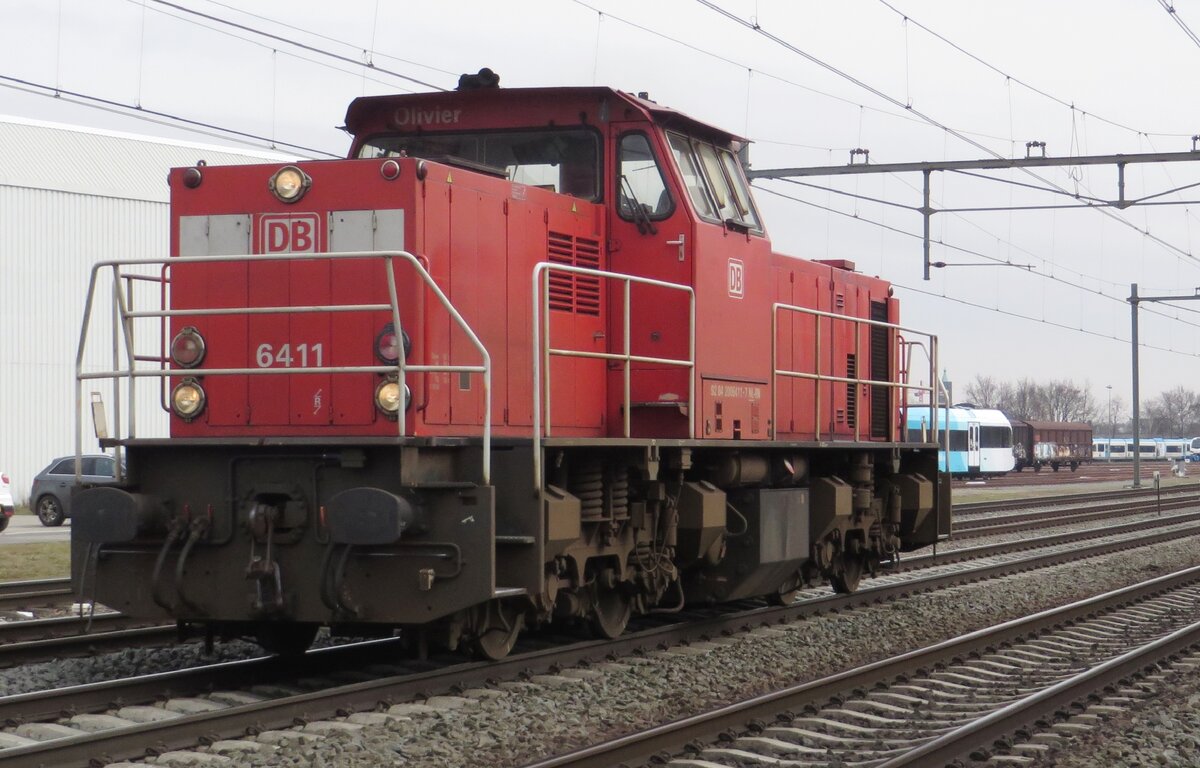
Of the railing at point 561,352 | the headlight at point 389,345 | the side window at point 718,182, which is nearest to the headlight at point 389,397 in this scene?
the headlight at point 389,345

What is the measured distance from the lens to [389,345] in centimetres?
719

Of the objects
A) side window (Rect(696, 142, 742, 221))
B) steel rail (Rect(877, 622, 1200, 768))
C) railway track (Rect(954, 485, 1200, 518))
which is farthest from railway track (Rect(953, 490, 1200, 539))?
side window (Rect(696, 142, 742, 221))

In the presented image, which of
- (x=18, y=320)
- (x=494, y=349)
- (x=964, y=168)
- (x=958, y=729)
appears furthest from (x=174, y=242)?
(x=18, y=320)

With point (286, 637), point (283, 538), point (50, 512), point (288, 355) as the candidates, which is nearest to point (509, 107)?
point (288, 355)

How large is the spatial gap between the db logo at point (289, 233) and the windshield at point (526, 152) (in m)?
1.16

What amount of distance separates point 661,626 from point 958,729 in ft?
11.0

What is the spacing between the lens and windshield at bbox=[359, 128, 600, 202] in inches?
337

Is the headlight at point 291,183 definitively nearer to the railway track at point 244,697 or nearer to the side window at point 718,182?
the railway track at point 244,697

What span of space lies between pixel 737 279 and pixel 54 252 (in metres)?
26.0

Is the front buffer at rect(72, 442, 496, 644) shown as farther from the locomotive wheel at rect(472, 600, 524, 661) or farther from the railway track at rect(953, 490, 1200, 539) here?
the railway track at rect(953, 490, 1200, 539)

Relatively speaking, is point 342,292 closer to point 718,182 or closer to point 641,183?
point 641,183

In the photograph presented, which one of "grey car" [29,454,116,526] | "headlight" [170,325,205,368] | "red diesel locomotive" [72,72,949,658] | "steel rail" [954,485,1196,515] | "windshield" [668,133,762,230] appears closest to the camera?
"red diesel locomotive" [72,72,949,658]

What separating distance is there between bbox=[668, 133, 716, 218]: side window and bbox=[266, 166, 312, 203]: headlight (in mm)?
2527

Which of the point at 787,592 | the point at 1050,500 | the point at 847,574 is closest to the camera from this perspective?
the point at 787,592
